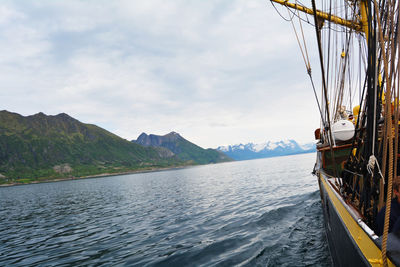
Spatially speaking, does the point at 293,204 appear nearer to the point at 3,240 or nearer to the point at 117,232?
the point at 117,232

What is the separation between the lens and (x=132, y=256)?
1023 cm

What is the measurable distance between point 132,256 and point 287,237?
7.08 meters

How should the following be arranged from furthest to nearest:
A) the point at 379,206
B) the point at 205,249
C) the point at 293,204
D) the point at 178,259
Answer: the point at 293,204 → the point at 205,249 → the point at 178,259 → the point at 379,206

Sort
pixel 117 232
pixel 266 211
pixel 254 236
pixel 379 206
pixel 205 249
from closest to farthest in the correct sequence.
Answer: pixel 379 206
pixel 205 249
pixel 254 236
pixel 117 232
pixel 266 211

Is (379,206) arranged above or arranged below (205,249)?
above

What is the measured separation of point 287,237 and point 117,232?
10.4m

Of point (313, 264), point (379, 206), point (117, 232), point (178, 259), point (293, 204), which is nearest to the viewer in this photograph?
point (379, 206)

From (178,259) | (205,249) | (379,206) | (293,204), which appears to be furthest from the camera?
(293,204)

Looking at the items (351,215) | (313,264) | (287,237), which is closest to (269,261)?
(313,264)

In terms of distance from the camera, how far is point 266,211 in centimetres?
1627

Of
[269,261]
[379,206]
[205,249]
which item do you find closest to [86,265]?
[205,249]

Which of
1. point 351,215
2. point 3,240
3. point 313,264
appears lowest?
point 3,240

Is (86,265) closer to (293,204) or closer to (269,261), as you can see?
(269,261)

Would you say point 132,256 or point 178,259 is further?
point 132,256
